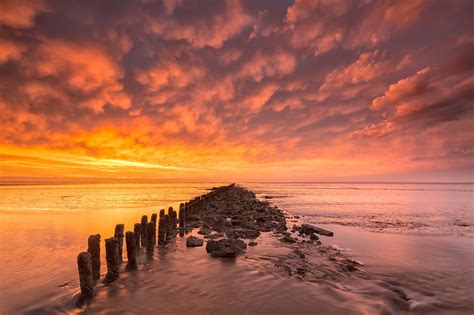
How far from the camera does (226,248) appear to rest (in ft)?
36.7

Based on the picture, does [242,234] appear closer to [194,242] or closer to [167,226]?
[194,242]

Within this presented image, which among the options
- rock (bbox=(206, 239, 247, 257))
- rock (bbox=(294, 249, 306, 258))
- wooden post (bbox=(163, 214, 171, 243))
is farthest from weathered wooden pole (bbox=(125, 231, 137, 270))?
rock (bbox=(294, 249, 306, 258))

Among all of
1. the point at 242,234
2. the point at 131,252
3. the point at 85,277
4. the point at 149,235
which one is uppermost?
the point at 149,235

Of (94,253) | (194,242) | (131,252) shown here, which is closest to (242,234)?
(194,242)

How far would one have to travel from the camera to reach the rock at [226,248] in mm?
11008

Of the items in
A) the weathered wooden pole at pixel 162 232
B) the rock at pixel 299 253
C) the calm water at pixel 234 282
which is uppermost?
the weathered wooden pole at pixel 162 232

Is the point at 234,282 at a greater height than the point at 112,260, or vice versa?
the point at 112,260

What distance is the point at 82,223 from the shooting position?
20.6 m

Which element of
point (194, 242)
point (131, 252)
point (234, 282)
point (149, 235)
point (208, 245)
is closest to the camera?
point (234, 282)

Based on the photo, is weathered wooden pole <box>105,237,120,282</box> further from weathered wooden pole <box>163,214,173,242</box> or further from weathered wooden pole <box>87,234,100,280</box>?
weathered wooden pole <box>163,214,173,242</box>

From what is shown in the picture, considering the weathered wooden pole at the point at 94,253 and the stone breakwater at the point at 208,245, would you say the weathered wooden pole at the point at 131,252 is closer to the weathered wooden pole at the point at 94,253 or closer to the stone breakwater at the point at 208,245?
the stone breakwater at the point at 208,245

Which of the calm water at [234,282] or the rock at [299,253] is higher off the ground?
the rock at [299,253]

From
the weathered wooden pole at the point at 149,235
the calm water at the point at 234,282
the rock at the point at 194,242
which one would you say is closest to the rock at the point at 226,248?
the calm water at the point at 234,282

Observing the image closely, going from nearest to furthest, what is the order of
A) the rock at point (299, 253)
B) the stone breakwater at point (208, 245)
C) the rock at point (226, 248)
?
the stone breakwater at point (208, 245)
the rock at point (226, 248)
the rock at point (299, 253)
